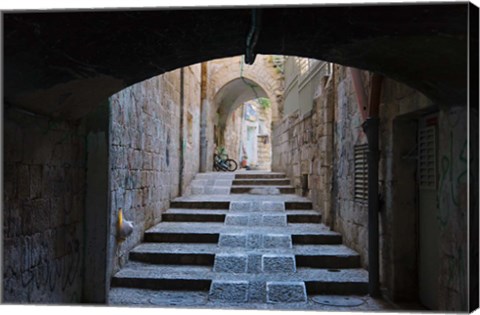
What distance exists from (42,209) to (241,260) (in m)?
2.68

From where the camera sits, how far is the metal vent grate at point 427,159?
4238 mm

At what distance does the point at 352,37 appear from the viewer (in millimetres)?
2980

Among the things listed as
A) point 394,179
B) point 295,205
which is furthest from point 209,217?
point 394,179

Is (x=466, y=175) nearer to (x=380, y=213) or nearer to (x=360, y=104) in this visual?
(x=380, y=213)

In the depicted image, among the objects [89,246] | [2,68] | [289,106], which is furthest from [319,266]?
[289,106]

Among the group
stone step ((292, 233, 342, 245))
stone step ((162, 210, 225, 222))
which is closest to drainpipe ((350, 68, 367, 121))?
stone step ((292, 233, 342, 245))

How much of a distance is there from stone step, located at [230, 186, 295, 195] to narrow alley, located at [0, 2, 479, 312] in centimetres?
83

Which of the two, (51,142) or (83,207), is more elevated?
(51,142)

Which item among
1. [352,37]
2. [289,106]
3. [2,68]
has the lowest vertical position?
[2,68]

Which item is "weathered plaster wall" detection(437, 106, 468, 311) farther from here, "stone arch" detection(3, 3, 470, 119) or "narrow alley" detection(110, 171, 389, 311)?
"narrow alley" detection(110, 171, 389, 311)

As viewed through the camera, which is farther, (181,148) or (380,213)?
(181,148)

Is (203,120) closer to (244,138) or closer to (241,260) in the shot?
(241,260)

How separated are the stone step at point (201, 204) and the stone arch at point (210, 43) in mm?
4816

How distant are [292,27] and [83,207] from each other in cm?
255
